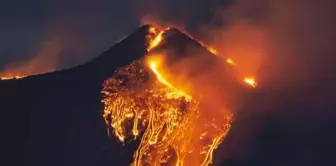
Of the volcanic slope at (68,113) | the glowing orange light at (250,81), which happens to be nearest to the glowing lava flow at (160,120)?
the volcanic slope at (68,113)

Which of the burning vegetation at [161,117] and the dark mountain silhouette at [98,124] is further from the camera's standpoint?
the dark mountain silhouette at [98,124]

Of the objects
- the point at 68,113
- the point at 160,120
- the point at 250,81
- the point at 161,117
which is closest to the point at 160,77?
the point at 161,117

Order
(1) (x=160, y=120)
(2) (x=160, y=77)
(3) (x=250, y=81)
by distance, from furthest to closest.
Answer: (3) (x=250, y=81)
(2) (x=160, y=77)
(1) (x=160, y=120)

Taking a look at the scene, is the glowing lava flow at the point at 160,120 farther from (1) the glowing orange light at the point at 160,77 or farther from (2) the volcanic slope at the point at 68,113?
(2) the volcanic slope at the point at 68,113

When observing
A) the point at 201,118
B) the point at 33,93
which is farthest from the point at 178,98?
the point at 33,93

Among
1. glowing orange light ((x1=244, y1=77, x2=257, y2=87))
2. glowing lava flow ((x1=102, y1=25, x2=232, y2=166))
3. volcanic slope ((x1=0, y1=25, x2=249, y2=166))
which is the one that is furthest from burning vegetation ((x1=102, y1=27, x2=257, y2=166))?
glowing orange light ((x1=244, y1=77, x2=257, y2=87))

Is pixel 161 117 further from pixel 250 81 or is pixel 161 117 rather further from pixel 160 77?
pixel 250 81

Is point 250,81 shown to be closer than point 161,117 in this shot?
No
